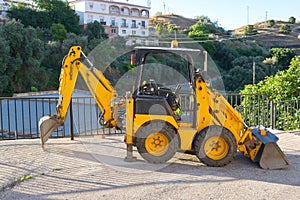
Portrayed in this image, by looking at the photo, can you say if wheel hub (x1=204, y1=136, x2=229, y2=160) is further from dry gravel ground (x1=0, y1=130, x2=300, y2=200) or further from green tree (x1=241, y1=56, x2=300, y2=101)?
green tree (x1=241, y1=56, x2=300, y2=101)

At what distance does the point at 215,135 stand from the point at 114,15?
51551 millimetres

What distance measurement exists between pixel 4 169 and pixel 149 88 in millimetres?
2805

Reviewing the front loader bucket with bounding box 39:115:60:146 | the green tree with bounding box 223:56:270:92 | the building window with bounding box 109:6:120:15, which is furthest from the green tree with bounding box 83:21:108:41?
the front loader bucket with bounding box 39:115:60:146

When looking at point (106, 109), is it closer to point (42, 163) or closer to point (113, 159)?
point (113, 159)

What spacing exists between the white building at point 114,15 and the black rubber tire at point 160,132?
46155 millimetres

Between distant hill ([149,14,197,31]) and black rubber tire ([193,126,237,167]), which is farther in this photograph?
distant hill ([149,14,197,31])

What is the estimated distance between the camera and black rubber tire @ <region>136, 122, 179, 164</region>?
585cm

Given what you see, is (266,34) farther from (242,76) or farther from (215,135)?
(215,135)

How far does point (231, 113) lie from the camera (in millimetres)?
5973

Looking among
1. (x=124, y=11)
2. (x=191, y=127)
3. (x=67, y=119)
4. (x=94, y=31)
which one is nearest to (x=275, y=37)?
(x=124, y=11)

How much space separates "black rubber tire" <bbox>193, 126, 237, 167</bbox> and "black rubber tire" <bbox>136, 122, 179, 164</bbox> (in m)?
0.39

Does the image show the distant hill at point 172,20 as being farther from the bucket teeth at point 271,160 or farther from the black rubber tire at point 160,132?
the bucket teeth at point 271,160

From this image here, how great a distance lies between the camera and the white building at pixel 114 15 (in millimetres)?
52400

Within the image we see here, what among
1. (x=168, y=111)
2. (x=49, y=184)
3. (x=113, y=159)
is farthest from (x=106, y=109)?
(x=49, y=184)
